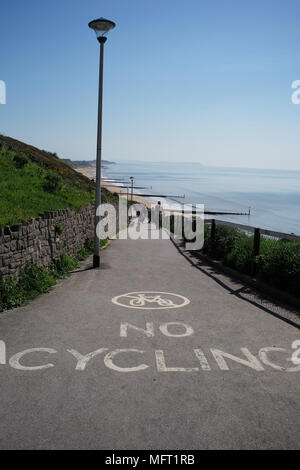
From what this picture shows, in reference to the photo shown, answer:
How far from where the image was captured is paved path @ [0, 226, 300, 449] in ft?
11.9

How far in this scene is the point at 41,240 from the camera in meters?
10.5

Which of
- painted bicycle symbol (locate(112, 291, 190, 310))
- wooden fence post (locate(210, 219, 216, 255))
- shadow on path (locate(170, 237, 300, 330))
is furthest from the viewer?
wooden fence post (locate(210, 219, 216, 255))

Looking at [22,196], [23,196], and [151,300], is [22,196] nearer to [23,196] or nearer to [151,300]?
[23,196]

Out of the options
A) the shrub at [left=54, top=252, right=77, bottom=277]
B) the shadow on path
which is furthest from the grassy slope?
the shadow on path

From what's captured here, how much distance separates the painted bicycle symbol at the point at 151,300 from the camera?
8.36 m

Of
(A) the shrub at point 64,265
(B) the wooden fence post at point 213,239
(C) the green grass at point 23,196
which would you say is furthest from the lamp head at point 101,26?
(B) the wooden fence post at point 213,239

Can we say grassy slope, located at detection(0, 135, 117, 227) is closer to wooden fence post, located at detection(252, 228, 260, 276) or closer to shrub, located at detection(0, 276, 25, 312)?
shrub, located at detection(0, 276, 25, 312)

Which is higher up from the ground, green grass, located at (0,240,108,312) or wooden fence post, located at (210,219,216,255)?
wooden fence post, located at (210,219,216,255)

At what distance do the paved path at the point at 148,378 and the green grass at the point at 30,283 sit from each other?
0.32 meters

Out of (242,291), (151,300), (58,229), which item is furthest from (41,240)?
(242,291)

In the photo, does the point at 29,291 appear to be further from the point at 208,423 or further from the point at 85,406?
the point at 208,423

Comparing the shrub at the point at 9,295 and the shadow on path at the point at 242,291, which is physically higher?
the shrub at the point at 9,295

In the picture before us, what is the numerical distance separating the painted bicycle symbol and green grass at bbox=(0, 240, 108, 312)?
189 centimetres

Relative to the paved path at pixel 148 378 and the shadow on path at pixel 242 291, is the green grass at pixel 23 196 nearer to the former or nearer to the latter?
the paved path at pixel 148 378
